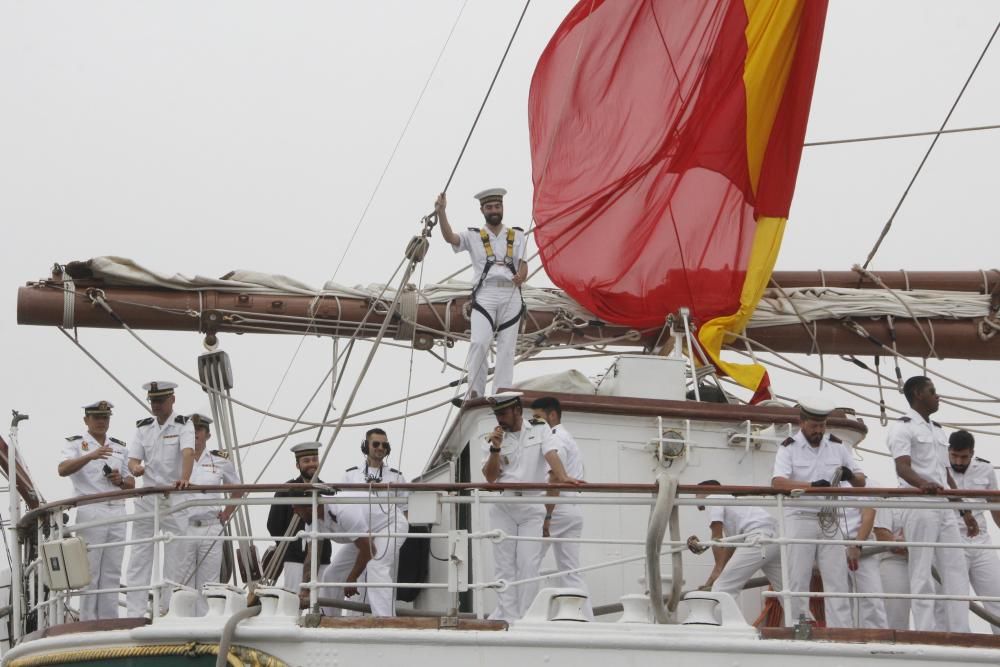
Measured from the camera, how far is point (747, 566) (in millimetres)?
9180

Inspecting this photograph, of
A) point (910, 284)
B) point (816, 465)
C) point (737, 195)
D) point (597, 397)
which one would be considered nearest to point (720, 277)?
point (737, 195)

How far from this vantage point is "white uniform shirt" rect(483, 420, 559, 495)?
30.5 feet

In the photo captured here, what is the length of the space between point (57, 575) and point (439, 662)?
2.45m

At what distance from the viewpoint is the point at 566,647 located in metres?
7.97

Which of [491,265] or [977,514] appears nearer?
[977,514]

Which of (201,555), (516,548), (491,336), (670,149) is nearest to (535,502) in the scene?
(516,548)

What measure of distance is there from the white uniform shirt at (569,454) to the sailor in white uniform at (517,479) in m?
0.05

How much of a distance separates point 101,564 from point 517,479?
284cm

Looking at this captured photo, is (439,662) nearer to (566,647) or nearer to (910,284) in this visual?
(566,647)

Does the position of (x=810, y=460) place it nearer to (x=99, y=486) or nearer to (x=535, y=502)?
(x=535, y=502)

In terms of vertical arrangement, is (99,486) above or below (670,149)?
below

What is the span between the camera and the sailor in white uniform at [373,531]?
952 cm

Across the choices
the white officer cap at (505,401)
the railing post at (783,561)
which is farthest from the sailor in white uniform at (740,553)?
the white officer cap at (505,401)

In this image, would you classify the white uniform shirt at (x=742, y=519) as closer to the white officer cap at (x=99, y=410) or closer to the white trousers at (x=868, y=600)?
the white trousers at (x=868, y=600)
